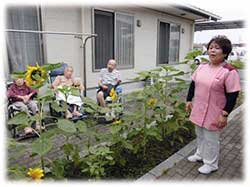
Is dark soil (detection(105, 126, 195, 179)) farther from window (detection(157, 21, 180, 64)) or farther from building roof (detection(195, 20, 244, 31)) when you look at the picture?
building roof (detection(195, 20, 244, 31))

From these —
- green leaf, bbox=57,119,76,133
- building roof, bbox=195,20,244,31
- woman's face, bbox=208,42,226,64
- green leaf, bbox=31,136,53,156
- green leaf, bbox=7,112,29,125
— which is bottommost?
green leaf, bbox=31,136,53,156

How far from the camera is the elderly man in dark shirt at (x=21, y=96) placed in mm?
3320

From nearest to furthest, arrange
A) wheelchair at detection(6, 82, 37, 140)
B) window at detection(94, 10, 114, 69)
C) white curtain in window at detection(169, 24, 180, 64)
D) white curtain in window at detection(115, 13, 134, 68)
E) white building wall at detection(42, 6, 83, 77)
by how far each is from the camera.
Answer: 1. wheelchair at detection(6, 82, 37, 140)
2. white building wall at detection(42, 6, 83, 77)
3. window at detection(94, 10, 114, 69)
4. white curtain in window at detection(115, 13, 134, 68)
5. white curtain in window at detection(169, 24, 180, 64)

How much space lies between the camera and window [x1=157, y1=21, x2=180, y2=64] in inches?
324

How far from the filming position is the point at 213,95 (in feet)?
7.38

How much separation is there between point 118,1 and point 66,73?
116 inches

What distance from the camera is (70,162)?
2277 millimetres

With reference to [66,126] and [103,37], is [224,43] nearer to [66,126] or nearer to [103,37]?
[66,126]

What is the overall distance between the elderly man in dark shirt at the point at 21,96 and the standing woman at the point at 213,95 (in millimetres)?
2194

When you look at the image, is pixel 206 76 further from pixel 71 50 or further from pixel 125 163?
pixel 71 50

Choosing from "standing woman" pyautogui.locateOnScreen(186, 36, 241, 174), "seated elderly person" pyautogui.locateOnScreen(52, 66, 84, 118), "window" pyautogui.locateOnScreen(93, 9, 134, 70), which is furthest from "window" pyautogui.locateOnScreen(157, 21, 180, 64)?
"standing woman" pyautogui.locateOnScreen(186, 36, 241, 174)

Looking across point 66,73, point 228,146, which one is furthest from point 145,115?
point 66,73

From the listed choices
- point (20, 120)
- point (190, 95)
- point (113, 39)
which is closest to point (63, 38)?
point (113, 39)

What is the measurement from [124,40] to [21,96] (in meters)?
3.74
